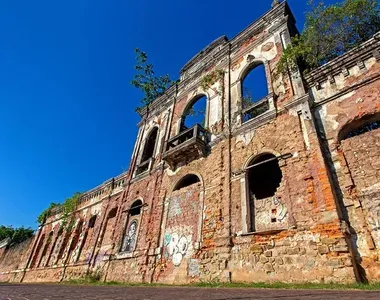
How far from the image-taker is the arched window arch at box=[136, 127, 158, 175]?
500 inches

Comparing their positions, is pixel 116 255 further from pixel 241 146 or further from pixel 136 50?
pixel 136 50

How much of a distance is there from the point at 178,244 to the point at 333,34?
367 inches

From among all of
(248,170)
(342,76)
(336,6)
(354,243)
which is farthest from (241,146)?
(336,6)

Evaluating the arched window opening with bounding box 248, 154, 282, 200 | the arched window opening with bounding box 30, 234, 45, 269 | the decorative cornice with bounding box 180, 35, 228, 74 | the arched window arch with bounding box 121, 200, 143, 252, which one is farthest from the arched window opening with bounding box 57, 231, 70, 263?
the decorative cornice with bounding box 180, 35, 228, 74

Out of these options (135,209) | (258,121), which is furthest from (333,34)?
(135,209)

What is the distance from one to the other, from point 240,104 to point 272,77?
155 centimetres

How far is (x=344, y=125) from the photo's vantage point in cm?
649

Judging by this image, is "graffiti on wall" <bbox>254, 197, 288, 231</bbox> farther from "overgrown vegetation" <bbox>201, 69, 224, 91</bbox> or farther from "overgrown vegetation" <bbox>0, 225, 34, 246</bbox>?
"overgrown vegetation" <bbox>0, 225, 34, 246</bbox>

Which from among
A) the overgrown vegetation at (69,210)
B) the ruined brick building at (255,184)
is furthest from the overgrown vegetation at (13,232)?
the ruined brick building at (255,184)

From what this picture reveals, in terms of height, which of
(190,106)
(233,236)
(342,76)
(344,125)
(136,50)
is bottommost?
(233,236)

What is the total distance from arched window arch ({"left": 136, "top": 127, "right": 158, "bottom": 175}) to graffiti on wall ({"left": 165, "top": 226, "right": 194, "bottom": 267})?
421 cm

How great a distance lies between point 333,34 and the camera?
28.5 ft

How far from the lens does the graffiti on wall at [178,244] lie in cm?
799

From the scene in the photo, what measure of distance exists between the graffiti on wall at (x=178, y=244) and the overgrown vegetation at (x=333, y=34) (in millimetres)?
6722
